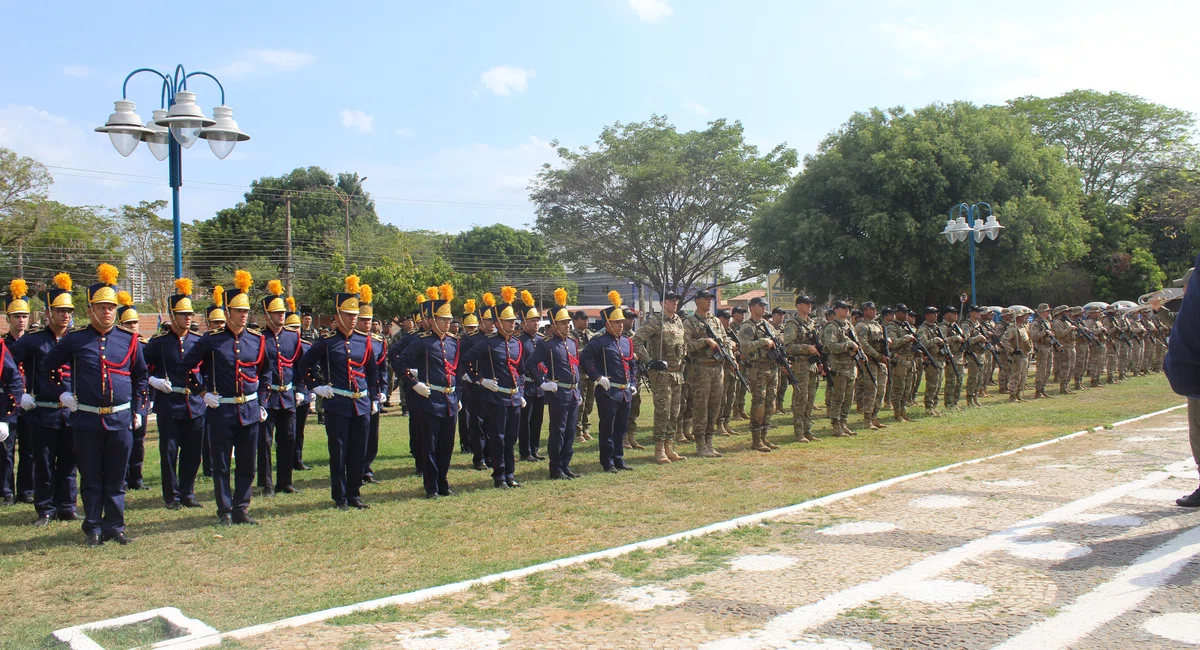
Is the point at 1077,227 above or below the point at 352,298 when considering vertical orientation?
above

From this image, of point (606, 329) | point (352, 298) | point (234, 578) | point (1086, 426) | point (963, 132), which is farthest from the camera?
point (963, 132)

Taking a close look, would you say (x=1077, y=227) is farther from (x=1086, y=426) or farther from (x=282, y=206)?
(x=282, y=206)

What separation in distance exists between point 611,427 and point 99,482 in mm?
5088

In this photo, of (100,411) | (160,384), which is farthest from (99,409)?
(160,384)

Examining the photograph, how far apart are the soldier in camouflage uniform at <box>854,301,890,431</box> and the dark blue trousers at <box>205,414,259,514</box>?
9.06 metres

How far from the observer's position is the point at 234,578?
5.70m

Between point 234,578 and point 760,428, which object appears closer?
point 234,578

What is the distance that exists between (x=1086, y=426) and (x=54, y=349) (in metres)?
12.1

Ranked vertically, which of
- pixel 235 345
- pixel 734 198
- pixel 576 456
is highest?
pixel 734 198

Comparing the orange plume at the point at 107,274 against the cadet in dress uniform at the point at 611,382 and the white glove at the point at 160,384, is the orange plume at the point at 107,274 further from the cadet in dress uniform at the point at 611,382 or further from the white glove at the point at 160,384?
the cadet in dress uniform at the point at 611,382

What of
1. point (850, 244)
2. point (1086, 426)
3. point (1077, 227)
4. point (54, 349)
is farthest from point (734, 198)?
point (54, 349)

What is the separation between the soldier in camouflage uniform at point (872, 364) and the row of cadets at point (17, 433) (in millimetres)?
10581

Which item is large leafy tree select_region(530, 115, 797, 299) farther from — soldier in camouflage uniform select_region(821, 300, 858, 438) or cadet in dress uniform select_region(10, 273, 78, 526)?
cadet in dress uniform select_region(10, 273, 78, 526)

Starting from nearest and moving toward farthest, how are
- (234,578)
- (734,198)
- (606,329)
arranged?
(234,578) < (606,329) < (734,198)
